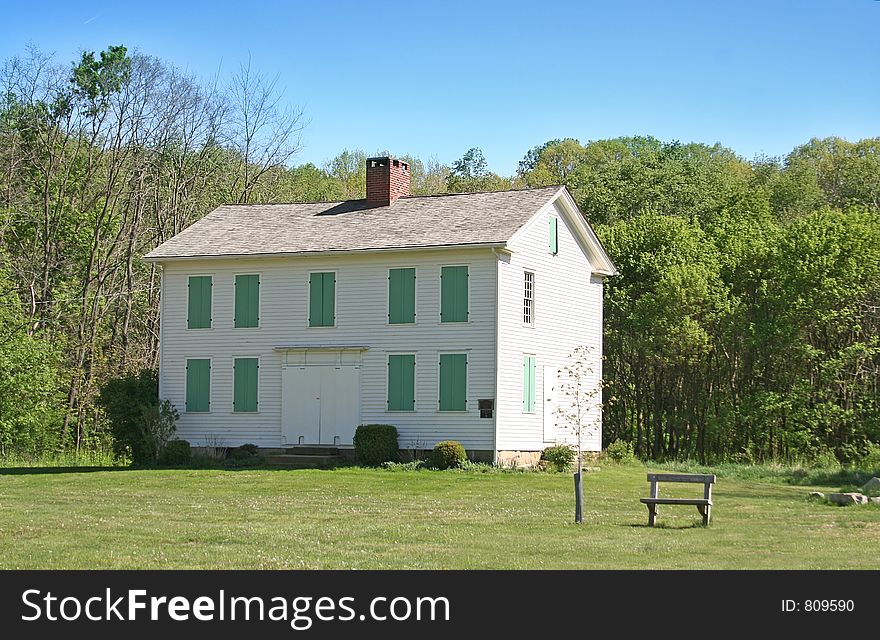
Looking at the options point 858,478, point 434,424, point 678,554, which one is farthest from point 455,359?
point 678,554

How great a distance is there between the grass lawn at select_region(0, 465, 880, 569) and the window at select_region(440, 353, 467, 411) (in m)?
2.80

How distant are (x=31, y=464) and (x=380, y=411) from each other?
12.2 m

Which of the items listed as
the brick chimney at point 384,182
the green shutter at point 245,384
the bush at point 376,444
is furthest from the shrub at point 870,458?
the green shutter at point 245,384

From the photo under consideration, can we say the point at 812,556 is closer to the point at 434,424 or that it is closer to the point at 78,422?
the point at 434,424

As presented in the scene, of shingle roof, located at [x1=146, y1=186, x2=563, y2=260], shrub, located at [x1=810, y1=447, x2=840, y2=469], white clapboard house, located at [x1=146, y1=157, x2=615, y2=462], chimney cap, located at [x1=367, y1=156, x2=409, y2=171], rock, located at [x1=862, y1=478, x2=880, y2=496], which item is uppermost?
chimney cap, located at [x1=367, y1=156, x2=409, y2=171]

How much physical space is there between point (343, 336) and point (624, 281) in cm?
1412

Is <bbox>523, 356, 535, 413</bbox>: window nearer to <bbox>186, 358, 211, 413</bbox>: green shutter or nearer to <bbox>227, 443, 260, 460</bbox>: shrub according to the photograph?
<bbox>227, 443, 260, 460</bbox>: shrub

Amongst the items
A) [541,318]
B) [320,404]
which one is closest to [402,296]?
[320,404]

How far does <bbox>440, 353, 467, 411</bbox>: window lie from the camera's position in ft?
101

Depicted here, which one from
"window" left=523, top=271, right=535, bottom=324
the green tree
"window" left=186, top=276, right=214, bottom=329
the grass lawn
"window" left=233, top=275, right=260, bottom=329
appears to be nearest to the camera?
the grass lawn

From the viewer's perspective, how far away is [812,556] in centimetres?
1441

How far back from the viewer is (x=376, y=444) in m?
30.8

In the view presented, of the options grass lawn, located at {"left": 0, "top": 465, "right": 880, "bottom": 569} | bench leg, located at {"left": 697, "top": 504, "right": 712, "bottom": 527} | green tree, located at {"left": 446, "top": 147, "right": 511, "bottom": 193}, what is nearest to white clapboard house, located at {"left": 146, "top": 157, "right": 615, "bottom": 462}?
grass lawn, located at {"left": 0, "top": 465, "right": 880, "bottom": 569}

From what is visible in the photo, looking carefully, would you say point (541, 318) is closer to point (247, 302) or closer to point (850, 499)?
point (247, 302)
